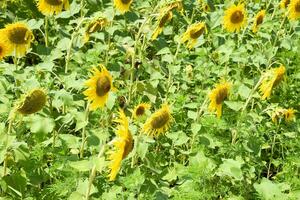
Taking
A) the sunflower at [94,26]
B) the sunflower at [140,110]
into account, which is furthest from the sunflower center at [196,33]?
the sunflower at [140,110]

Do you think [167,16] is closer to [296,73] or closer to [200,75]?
[200,75]

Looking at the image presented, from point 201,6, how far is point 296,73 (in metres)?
0.96

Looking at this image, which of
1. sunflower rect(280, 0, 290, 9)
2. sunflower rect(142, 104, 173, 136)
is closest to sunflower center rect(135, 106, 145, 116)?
sunflower rect(142, 104, 173, 136)

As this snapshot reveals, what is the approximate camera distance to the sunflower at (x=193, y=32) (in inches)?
128

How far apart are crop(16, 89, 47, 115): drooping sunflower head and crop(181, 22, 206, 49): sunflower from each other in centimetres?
137

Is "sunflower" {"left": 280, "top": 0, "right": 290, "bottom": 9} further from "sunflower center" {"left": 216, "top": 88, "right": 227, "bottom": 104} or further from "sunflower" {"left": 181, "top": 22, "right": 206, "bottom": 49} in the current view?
"sunflower center" {"left": 216, "top": 88, "right": 227, "bottom": 104}

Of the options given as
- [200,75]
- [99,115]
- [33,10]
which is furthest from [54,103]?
[33,10]

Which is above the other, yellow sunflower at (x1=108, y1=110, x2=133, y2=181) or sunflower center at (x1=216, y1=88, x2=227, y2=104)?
yellow sunflower at (x1=108, y1=110, x2=133, y2=181)

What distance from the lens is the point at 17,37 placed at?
8.77 ft

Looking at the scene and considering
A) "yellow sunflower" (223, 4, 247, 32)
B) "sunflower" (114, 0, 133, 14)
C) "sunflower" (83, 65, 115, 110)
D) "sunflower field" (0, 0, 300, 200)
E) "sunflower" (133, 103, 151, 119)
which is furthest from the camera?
"yellow sunflower" (223, 4, 247, 32)

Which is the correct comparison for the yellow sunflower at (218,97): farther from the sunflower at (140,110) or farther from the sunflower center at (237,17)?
the sunflower center at (237,17)

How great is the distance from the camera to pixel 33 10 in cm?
404

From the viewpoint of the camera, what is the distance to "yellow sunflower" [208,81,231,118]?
2578mm

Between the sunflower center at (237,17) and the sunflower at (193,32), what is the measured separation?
1.07 ft
